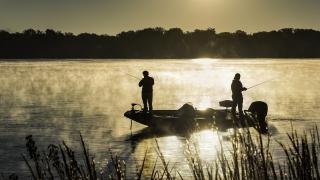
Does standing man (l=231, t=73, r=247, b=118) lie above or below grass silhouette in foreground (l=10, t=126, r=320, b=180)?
below

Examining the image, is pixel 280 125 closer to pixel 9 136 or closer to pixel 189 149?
pixel 9 136

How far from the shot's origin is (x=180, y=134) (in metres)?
27.2

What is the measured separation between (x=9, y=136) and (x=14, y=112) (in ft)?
50.0

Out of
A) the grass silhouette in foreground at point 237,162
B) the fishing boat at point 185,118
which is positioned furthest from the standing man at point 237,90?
the grass silhouette in foreground at point 237,162

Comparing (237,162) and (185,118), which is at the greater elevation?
(237,162)

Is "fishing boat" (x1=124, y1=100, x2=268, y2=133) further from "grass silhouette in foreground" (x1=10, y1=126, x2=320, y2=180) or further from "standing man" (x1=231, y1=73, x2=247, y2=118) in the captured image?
"grass silhouette in foreground" (x1=10, y1=126, x2=320, y2=180)

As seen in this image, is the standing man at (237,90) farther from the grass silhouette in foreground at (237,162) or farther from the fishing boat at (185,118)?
the grass silhouette in foreground at (237,162)

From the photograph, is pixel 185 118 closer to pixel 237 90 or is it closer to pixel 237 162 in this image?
pixel 237 90

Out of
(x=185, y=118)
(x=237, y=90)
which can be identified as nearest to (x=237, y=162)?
(x=237, y=90)

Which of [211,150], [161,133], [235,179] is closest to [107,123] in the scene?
[161,133]

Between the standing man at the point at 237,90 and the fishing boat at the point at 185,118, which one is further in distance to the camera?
the fishing boat at the point at 185,118

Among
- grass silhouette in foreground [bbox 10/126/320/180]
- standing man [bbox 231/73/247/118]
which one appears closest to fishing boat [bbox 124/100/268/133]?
standing man [bbox 231/73/247/118]

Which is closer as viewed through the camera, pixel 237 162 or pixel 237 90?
pixel 237 162

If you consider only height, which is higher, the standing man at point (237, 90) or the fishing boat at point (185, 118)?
the standing man at point (237, 90)
